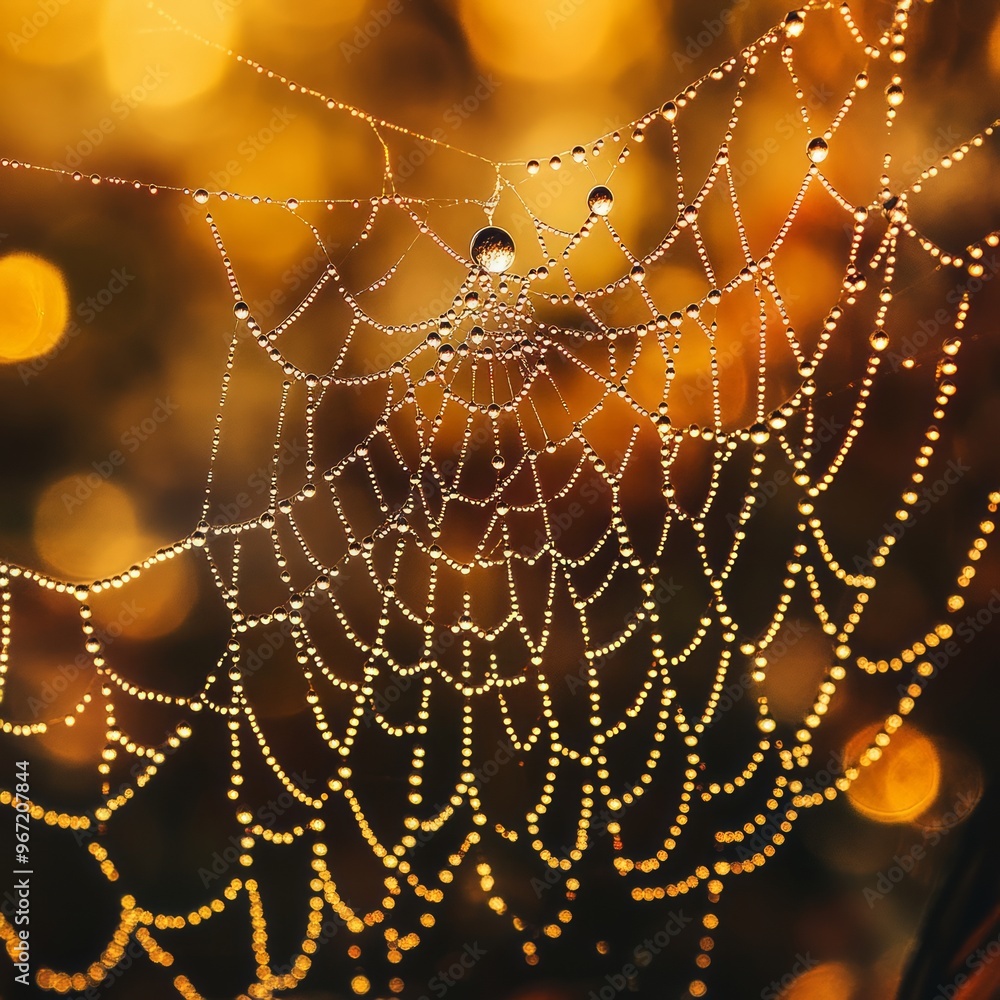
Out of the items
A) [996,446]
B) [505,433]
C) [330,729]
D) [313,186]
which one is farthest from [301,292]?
[996,446]

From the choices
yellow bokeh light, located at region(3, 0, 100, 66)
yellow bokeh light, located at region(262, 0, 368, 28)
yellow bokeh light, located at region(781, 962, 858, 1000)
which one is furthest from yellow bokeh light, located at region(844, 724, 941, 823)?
yellow bokeh light, located at region(3, 0, 100, 66)

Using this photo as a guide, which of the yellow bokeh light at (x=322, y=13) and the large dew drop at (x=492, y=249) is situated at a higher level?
the yellow bokeh light at (x=322, y=13)

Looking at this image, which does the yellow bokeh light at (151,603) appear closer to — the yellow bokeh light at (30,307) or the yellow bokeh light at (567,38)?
the yellow bokeh light at (30,307)

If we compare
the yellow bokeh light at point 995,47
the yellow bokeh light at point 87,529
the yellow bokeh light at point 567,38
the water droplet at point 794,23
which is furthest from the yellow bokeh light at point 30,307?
the yellow bokeh light at point 995,47

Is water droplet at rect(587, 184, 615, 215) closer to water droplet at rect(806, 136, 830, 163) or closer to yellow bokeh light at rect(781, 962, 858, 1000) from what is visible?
water droplet at rect(806, 136, 830, 163)

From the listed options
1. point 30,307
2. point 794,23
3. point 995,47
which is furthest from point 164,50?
point 995,47

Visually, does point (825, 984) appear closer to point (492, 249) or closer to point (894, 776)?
point (894, 776)
